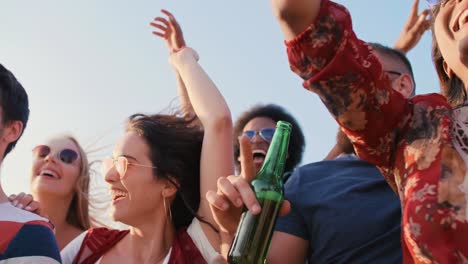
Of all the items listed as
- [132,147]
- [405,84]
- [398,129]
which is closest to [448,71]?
[398,129]

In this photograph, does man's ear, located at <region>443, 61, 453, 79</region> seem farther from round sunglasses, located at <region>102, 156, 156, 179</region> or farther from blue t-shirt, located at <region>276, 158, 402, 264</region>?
round sunglasses, located at <region>102, 156, 156, 179</region>

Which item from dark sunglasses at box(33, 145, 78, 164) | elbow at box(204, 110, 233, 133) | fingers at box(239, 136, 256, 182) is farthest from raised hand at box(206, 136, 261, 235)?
dark sunglasses at box(33, 145, 78, 164)

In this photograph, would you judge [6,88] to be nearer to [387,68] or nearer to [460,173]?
[387,68]

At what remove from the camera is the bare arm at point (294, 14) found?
1337 mm

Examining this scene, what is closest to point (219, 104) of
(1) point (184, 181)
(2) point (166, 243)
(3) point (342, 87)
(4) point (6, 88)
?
(1) point (184, 181)

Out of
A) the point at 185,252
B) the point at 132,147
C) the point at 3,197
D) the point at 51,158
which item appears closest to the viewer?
the point at 185,252

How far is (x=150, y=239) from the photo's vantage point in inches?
122

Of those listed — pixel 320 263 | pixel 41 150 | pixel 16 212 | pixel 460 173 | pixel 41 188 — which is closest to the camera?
pixel 460 173

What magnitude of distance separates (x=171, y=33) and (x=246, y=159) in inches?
98.1

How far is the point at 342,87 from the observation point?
1460mm

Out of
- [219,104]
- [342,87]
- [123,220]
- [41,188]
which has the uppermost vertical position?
[342,87]

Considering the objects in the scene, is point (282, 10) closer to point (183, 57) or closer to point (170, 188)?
point (170, 188)

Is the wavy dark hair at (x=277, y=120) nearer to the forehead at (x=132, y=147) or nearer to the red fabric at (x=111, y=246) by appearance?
the forehead at (x=132, y=147)

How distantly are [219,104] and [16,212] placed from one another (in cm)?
113
